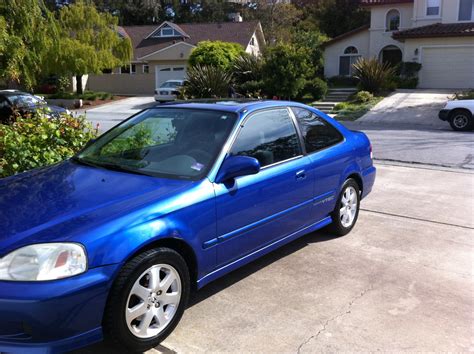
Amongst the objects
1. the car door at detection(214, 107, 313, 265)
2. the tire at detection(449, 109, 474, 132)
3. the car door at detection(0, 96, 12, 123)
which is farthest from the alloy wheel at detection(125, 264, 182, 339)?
the tire at detection(449, 109, 474, 132)

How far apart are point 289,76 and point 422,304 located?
→ 19.7m

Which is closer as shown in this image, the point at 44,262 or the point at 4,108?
the point at 44,262

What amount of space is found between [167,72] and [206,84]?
61.3 ft

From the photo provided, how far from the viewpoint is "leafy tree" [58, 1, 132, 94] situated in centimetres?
2891

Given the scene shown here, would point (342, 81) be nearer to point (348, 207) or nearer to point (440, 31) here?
point (440, 31)

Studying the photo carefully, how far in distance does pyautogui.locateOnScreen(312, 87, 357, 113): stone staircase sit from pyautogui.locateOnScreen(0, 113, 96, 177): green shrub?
17868mm

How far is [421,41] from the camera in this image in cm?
2761

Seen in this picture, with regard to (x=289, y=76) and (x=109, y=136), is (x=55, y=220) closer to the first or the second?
(x=109, y=136)

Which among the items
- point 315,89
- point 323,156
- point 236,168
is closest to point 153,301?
point 236,168

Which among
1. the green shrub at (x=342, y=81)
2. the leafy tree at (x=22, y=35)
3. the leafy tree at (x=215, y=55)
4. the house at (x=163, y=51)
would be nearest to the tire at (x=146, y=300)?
the leafy tree at (x=22, y=35)

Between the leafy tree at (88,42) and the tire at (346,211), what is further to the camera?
the leafy tree at (88,42)

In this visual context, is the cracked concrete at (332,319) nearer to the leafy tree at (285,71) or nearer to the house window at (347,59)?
the leafy tree at (285,71)

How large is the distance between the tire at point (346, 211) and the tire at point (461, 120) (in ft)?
38.9

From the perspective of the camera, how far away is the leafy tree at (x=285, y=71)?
2265 centimetres
